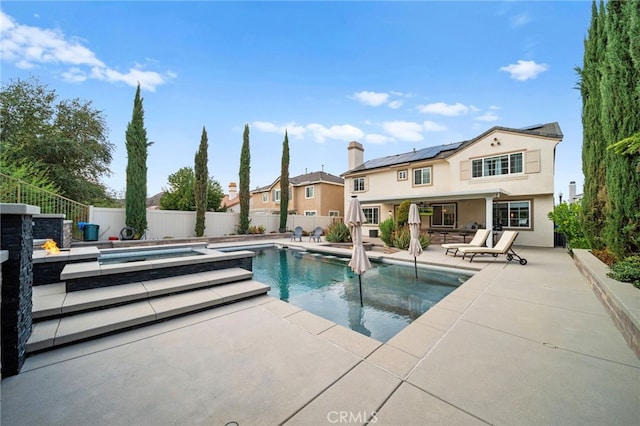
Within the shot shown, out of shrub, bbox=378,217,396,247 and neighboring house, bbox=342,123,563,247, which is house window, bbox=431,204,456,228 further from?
shrub, bbox=378,217,396,247

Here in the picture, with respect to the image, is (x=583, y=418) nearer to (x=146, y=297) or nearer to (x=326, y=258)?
(x=146, y=297)

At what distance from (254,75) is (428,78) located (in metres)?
8.81

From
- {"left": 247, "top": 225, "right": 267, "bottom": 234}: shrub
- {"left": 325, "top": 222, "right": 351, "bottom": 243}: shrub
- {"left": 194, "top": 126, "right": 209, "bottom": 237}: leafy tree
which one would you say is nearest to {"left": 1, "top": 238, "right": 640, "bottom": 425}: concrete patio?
{"left": 325, "top": 222, "right": 351, "bottom": 243}: shrub

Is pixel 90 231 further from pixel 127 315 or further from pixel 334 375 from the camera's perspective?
pixel 334 375

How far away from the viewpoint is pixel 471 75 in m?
11.9

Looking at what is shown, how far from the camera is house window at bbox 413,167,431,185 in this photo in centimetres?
1617

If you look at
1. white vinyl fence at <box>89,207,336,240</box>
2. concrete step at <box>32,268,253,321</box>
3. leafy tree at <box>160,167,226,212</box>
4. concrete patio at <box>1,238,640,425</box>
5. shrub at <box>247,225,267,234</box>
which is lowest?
concrete patio at <box>1,238,640,425</box>

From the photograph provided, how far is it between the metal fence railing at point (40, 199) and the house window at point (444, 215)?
1975 centimetres

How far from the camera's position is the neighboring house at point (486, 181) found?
11.9 meters

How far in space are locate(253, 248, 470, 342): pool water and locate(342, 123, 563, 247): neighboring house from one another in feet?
20.3

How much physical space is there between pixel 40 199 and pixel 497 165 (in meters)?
20.4

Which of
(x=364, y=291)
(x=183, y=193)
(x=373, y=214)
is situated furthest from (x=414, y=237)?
(x=183, y=193)

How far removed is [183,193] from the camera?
1944 cm

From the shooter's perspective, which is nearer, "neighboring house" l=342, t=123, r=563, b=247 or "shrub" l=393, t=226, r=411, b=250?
"shrub" l=393, t=226, r=411, b=250
